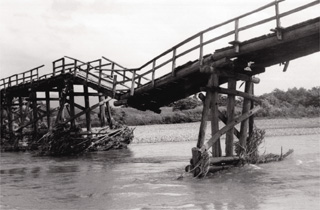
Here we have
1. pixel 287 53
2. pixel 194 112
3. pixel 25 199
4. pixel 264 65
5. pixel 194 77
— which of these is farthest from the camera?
pixel 194 112

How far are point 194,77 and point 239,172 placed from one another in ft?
11.2

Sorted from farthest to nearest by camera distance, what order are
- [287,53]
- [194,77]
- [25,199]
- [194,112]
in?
1. [194,112]
2. [194,77]
3. [287,53]
4. [25,199]

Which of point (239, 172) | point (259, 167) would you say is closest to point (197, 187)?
point (239, 172)

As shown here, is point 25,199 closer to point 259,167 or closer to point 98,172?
point 98,172

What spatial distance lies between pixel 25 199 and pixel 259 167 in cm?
629

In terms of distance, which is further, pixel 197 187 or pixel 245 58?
pixel 245 58

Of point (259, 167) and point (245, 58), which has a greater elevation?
point (245, 58)

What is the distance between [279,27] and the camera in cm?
964

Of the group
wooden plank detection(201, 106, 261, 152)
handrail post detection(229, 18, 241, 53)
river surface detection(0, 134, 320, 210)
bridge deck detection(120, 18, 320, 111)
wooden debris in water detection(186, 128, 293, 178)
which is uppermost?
handrail post detection(229, 18, 241, 53)

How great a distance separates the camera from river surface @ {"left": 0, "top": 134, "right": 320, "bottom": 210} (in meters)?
7.94

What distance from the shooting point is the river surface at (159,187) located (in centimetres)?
794

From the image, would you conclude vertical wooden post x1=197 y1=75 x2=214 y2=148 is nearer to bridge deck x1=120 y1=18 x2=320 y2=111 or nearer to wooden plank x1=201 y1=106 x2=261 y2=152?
wooden plank x1=201 y1=106 x2=261 y2=152

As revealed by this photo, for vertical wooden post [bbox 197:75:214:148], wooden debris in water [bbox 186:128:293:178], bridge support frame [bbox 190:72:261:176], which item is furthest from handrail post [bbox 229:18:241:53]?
wooden debris in water [bbox 186:128:293:178]

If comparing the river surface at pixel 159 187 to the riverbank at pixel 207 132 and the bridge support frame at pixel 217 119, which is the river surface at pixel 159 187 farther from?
the riverbank at pixel 207 132
